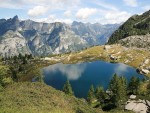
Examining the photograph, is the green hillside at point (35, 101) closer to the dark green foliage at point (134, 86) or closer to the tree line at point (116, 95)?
the tree line at point (116, 95)

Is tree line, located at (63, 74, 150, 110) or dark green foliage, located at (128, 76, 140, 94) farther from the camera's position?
dark green foliage, located at (128, 76, 140, 94)

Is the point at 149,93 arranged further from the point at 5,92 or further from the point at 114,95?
the point at 5,92

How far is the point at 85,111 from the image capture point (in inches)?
2128

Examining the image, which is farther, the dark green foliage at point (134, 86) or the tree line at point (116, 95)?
the dark green foliage at point (134, 86)

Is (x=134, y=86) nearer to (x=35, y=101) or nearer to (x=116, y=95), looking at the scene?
(x=116, y=95)

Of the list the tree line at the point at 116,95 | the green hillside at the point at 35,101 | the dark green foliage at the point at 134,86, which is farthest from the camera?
the dark green foliage at the point at 134,86

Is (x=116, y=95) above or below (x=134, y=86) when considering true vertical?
above

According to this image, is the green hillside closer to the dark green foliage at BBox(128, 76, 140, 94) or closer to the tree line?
the tree line

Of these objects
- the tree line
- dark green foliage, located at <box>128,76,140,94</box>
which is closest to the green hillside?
the tree line

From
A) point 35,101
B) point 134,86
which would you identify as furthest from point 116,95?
point 35,101

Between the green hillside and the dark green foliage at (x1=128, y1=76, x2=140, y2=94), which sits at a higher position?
the green hillside

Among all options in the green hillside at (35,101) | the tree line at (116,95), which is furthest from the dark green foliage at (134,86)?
the green hillside at (35,101)

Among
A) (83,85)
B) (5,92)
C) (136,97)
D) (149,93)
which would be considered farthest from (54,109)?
(83,85)

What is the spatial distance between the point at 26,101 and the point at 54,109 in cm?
549
